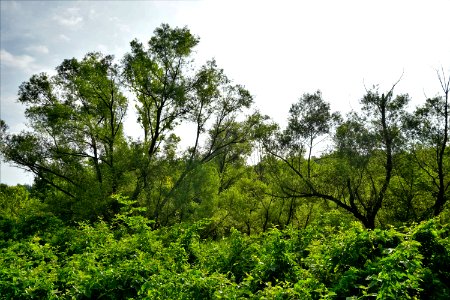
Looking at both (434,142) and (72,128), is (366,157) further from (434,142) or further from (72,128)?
(72,128)

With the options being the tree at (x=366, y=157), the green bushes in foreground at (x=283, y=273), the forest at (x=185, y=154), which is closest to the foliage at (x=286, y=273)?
the green bushes in foreground at (x=283, y=273)

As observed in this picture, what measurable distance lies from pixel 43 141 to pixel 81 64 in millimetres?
6853

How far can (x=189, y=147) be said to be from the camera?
A: 31.8 metres

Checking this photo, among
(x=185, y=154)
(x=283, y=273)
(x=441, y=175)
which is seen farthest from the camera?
(x=185, y=154)

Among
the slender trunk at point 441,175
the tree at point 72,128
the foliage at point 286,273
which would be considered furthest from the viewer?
the tree at point 72,128

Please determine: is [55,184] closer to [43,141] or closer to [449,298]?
[43,141]

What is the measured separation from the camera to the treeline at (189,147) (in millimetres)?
22875

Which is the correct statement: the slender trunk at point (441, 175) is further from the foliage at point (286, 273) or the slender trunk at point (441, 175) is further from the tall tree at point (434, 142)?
the foliage at point (286, 273)

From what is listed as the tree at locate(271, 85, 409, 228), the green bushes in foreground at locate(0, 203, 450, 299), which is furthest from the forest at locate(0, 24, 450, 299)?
the green bushes in foreground at locate(0, 203, 450, 299)

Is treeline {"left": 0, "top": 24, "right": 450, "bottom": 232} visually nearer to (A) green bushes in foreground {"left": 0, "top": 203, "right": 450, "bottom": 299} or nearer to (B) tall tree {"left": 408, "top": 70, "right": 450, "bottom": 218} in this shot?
(B) tall tree {"left": 408, "top": 70, "right": 450, "bottom": 218}

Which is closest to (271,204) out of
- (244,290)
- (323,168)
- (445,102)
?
(323,168)

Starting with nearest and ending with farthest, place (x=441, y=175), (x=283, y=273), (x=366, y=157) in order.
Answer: (x=283, y=273), (x=441, y=175), (x=366, y=157)

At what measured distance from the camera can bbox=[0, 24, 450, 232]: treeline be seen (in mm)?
22875

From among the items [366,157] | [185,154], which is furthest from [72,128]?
[366,157]
